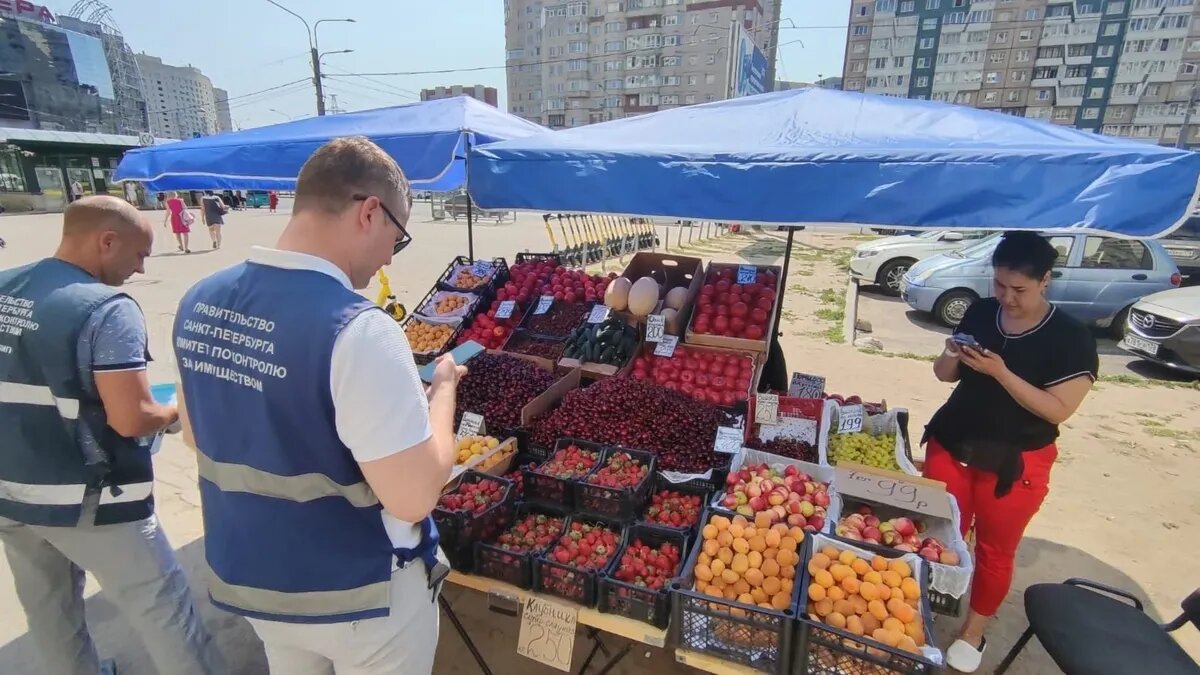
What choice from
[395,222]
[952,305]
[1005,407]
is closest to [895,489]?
[1005,407]

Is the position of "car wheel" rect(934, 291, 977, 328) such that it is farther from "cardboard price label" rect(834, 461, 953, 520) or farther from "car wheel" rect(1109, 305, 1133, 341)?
"cardboard price label" rect(834, 461, 953, 520)

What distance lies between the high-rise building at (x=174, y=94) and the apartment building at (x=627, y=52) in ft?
176

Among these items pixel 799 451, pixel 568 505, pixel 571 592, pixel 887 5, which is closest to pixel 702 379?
pixel 799 451

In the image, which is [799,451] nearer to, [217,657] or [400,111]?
[217,657]

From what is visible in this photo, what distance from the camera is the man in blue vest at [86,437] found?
1772 millimetres

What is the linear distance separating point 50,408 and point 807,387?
11.9 feet

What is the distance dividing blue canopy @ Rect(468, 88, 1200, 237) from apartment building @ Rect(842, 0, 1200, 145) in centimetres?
5899

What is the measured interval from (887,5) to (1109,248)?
5808 centimetres

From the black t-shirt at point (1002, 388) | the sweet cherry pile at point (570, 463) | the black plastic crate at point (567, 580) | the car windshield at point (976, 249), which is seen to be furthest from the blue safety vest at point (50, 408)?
the car windshield at point (976, 249)

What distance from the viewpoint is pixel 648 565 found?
2232 millimetres

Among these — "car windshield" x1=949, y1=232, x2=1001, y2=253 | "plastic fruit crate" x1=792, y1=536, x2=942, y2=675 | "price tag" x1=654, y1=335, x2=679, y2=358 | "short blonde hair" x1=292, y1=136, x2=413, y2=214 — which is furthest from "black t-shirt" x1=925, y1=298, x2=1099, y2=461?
"car windshield" x1=949, y1=232, x2=1001, y2=253

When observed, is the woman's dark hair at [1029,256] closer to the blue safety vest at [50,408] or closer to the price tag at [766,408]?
the price tag at [766,408]

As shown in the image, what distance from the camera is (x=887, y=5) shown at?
53.5 m

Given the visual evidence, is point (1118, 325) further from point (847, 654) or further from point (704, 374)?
point (847, 654)
